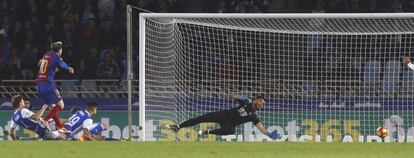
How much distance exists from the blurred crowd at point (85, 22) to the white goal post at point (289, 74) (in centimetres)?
271

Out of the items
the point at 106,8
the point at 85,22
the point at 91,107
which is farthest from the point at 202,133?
the point at 106,8

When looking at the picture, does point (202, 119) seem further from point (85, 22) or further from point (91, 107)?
point (85, 22)

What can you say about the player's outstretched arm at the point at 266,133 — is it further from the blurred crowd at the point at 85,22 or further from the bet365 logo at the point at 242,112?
the blurred crowd at the point at 85,22

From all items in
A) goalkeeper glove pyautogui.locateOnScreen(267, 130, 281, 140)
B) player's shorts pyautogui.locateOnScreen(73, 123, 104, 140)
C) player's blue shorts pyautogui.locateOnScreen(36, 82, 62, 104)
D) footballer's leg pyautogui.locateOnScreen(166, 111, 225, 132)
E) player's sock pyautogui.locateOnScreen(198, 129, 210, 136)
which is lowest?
goalkeeper glove pyautogui.locateOnScreen(267, 130, 281, 140)

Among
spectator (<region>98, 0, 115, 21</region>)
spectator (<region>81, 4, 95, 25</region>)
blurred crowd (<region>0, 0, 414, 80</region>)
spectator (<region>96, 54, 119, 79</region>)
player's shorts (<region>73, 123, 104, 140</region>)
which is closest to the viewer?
player's shorts (<region>73, 123, 104, 140</region>)

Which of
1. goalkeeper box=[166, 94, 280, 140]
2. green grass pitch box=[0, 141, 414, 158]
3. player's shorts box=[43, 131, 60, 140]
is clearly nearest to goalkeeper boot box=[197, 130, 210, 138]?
goalkeeper box=[166, 94, 280, 140]

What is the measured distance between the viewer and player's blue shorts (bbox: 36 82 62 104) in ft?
59.1

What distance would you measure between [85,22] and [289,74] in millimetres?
5829

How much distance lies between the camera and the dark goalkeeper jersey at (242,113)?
65.4ft

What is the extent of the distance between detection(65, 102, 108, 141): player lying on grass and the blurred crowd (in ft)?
11.8

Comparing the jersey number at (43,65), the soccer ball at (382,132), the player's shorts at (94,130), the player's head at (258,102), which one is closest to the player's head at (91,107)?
the player's shorts at (94,130)

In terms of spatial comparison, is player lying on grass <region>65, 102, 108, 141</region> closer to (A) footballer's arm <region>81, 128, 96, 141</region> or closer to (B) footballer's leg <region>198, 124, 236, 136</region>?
(A) footballer's arm <region>81, 128, 96, 141</region>

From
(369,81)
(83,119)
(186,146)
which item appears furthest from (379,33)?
(186,146)

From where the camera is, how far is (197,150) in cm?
1297
